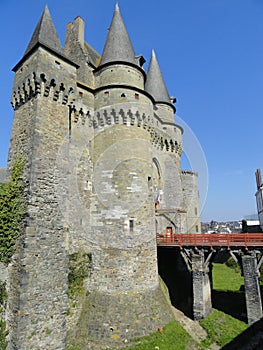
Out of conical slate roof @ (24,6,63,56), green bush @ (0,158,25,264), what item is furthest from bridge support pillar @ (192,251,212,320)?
conical slate roof @ (24,6,63,56)

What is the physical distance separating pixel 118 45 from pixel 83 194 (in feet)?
31.8

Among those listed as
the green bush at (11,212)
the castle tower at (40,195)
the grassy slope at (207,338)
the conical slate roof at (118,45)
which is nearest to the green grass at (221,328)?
the grassy slope at (207,338)

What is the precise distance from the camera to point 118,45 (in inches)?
592

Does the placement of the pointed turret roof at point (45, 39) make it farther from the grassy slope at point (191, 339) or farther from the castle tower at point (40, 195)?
the grassy slope at point (191, 339)

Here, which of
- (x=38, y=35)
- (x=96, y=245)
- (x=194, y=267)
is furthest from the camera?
(x=194, y=267)

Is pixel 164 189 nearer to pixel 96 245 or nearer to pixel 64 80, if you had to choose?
pixel 96 245

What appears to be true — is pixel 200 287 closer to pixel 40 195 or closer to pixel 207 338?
pixel 207 338

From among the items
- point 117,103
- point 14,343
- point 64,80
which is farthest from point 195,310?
point 64,80

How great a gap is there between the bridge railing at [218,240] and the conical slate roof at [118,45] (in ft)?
37.3

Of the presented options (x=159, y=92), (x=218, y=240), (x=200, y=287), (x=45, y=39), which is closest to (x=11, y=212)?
(x=45, y=39)

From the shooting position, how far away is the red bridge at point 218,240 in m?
12.8

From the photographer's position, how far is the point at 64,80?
38.9 feet

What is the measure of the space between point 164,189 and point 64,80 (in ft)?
35.1

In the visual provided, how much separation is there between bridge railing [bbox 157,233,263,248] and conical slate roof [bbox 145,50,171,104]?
11.5 meters
